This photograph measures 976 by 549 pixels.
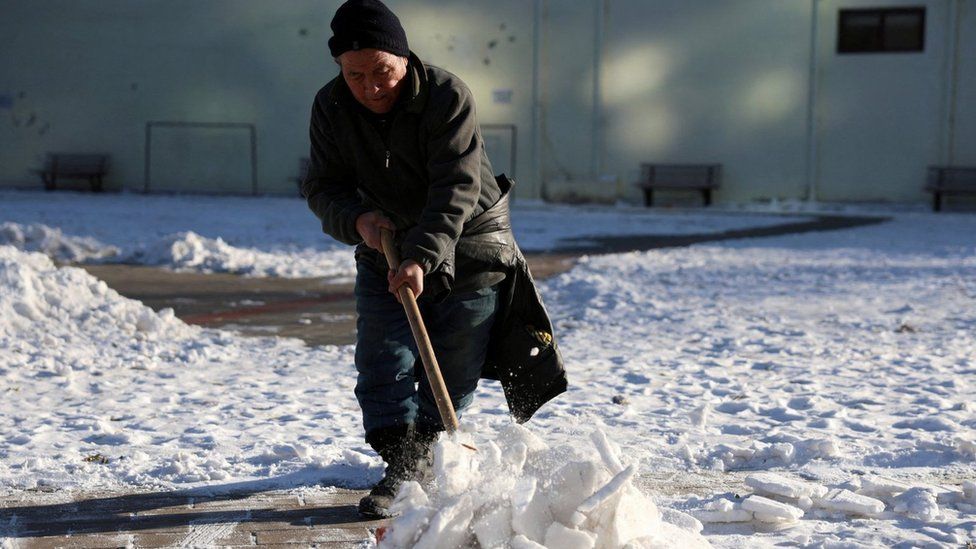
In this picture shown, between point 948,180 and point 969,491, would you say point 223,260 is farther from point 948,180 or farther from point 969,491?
point 948,180

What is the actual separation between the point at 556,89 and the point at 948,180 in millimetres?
6893

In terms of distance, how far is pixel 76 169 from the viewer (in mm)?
22531

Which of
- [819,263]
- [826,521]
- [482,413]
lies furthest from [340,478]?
[819,263]

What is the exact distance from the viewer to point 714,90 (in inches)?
797

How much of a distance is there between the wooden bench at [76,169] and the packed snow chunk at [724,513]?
20.8 m

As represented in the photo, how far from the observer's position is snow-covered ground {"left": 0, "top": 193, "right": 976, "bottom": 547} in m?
3.63

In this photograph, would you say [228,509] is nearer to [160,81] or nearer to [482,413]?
[482,413]

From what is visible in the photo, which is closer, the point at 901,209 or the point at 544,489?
the point at 544,489

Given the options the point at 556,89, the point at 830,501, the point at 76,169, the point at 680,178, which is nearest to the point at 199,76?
the point at 76,169

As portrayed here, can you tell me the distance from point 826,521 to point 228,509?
1839 mm

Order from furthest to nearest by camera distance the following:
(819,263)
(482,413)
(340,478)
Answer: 1. (819,263)
2. (482,413)
3. (340,478)

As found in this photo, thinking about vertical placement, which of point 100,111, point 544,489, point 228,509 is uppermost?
point 100,111

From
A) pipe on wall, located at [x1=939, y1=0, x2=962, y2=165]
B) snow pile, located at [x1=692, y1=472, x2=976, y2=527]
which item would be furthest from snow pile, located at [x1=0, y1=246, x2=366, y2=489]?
pipe on wall, located at [x1=939, y1=0, x2=962, y2=165]

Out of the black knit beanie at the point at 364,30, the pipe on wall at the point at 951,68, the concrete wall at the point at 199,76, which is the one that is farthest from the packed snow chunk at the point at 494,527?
the pipe on wall at the point at 951,68
